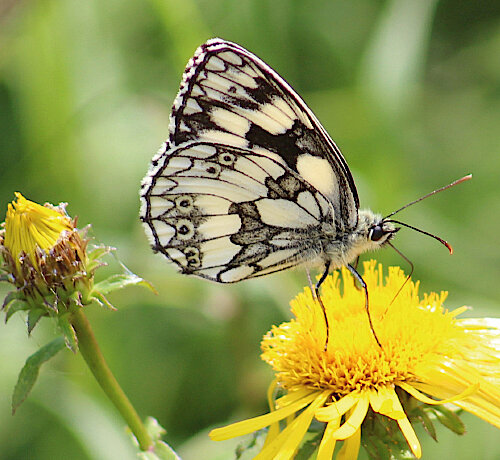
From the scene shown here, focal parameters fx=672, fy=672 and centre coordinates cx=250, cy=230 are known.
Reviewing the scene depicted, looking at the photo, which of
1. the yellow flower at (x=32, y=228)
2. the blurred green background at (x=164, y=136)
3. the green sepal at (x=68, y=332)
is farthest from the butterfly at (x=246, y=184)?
the blurred green background at (x=164, y=136)

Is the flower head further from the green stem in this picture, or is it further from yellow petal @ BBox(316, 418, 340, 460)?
yellow petal @ BBox(316, 418, 340, 460)

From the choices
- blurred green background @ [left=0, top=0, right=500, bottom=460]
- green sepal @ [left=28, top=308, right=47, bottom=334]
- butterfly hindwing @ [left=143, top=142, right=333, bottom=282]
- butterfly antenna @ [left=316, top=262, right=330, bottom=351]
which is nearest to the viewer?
green sepal @ [left=28, top=308, right=47, bottom=334]

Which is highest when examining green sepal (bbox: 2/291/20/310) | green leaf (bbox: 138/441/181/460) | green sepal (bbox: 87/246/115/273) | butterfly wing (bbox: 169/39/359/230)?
butterfly wing (bbox: 169/39/359/230)

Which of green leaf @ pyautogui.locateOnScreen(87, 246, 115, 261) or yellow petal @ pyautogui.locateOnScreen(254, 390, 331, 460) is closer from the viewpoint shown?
yellow petal @ pyautogui.locateOnScreen(254, 390, 331, 460)

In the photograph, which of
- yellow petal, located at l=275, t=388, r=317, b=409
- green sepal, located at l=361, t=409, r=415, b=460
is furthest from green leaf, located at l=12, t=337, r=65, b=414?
green sepal, located at l=361, t=409, r=415, b=460

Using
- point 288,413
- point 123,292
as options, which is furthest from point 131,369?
point 288,413

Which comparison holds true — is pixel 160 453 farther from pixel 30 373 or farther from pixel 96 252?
pixel 96 252

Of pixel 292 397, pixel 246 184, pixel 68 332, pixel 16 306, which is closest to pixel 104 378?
pixel 68 332

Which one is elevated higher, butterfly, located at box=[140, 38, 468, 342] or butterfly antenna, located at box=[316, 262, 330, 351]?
butterfly, located at box=[140, 38, 468, 342]

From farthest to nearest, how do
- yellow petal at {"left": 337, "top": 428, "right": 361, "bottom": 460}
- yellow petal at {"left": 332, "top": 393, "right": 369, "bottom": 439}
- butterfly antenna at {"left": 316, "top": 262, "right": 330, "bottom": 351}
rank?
1. butterfly antenna at {"left": 316, "top": 262, "right": 330, "bottom": 351}
2. yellow petal at {"left": 337, "top": 428, "right": 361, "bottom": 460}
3. yellow petal at {"left": 332, "top": 393, "right": 369, "bottom": 439}
